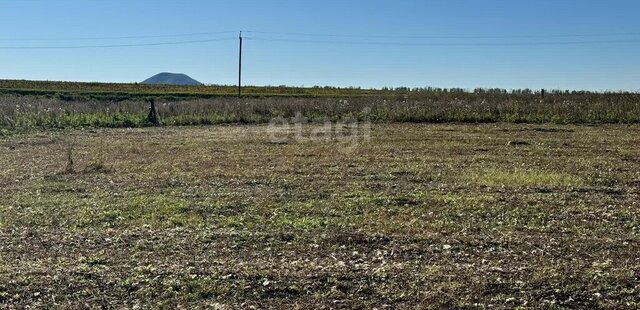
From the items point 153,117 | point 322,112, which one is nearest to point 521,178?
point 322,112

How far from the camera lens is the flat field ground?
162 inches

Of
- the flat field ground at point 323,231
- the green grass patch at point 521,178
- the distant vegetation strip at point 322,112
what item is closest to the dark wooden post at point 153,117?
the distant vegetation strip at point 322,112

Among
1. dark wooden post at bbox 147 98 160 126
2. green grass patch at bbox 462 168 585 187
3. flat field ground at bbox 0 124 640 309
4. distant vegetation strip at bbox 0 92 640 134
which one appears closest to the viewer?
flat field ground at bbox 0 124 640 309

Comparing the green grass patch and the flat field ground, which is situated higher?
the green grass patch

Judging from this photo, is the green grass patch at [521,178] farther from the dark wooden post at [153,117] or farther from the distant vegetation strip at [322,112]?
the dark wooden post at [153,117]

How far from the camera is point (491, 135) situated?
651 inches

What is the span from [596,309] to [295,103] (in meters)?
21.2

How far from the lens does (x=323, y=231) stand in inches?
225

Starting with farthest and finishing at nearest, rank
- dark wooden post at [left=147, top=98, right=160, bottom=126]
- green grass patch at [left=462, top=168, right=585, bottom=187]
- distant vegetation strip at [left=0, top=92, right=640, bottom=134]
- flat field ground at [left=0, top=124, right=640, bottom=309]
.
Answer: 1. dark wooden post at [left=147, top=98, right=160, bottom=126]
2. distant vegetation strip at [left=0, top=92, right=640, bottom=134]
3. green grass patch at [left=462, top=168, right=585, bottom=187]
4. flat field ground at [left=0, top=124, right=640, bottom=309]

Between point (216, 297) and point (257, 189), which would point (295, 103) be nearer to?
point (257, 189)

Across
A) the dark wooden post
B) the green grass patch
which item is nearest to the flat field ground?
the green grass patch

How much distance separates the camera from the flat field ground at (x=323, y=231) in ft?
13.5

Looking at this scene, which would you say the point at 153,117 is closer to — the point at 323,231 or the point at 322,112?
the point at 322,112

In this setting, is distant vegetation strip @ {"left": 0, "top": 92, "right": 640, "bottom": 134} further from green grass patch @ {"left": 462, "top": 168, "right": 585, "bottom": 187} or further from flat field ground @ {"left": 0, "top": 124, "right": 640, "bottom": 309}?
green grass patch @ {"left": 462, "top": 168, "right": 585, "bottom": 187}
